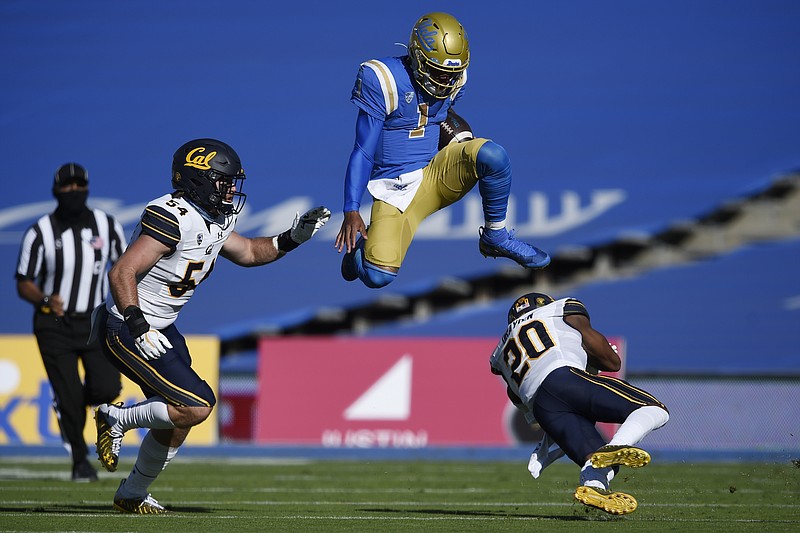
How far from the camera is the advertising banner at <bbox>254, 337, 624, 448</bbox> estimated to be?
10.7 m

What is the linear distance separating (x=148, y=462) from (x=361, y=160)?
1692mm

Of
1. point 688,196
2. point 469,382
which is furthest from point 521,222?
point 469,382

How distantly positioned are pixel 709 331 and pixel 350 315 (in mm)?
3845

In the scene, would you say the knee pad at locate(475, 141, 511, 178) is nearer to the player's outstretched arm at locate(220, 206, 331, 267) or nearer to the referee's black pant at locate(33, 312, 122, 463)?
the player's outstretched arm at locate(220, 206, 331, 267)

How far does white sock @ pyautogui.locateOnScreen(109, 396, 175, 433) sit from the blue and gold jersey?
1.59m

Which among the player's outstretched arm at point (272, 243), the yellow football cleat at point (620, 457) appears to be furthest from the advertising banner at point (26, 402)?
the yellow football cleat at point (620, 457)

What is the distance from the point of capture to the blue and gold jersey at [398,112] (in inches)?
230

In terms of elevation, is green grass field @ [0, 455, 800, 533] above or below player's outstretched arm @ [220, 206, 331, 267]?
below

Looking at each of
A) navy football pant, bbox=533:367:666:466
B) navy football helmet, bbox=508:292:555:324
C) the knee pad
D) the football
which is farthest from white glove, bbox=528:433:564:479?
the football

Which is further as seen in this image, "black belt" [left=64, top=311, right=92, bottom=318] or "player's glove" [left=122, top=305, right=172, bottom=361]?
"black belt" [left=64, top=311, right=92, bottom=318]

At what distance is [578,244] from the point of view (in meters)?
13.4

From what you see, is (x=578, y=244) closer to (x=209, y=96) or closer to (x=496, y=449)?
(x=496, y=449)

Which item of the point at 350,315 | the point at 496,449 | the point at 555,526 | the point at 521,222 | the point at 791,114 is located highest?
the point at 791,114

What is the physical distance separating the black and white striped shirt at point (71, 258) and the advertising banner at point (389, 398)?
313 cm
